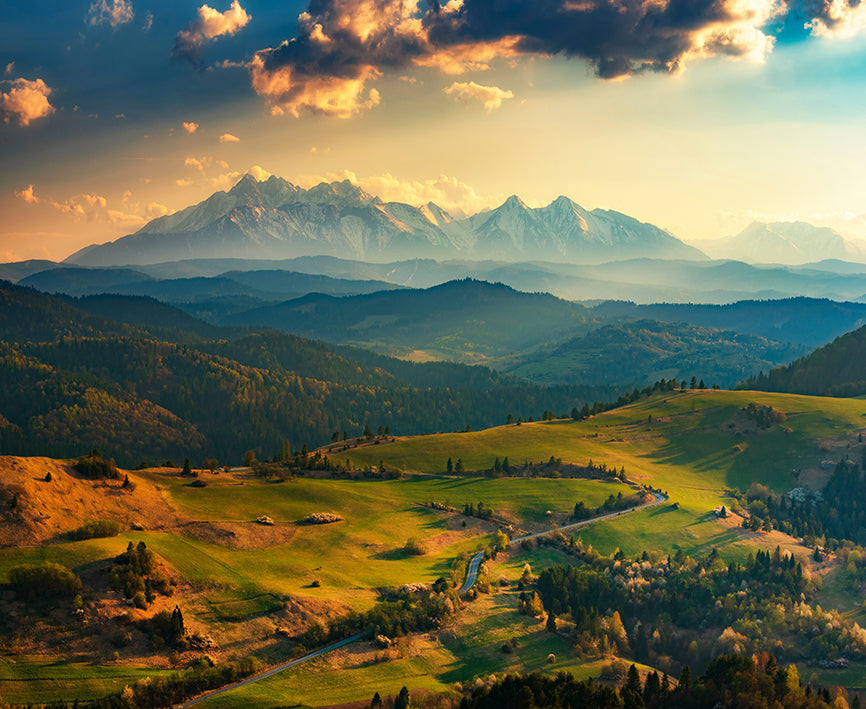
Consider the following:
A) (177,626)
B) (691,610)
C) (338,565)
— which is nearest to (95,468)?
(338,565)

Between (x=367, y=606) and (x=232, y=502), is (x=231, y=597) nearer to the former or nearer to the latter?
(x=367, y=606)

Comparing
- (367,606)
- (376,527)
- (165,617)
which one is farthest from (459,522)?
(165,617)

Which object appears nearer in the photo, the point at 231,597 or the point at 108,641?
the point at 108,641

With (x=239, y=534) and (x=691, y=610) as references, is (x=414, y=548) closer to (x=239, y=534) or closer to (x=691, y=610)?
(x=239, y=534)

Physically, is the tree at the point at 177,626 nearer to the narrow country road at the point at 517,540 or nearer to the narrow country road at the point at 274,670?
the narrow country road at the point at 274,670

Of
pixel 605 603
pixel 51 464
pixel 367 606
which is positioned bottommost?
pixel 605 603

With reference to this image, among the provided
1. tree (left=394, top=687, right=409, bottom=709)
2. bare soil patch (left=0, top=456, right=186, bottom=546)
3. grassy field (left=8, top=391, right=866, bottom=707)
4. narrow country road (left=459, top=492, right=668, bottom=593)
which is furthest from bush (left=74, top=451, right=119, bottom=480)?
tree (left=394, top=687, right=409, bottom=709)
